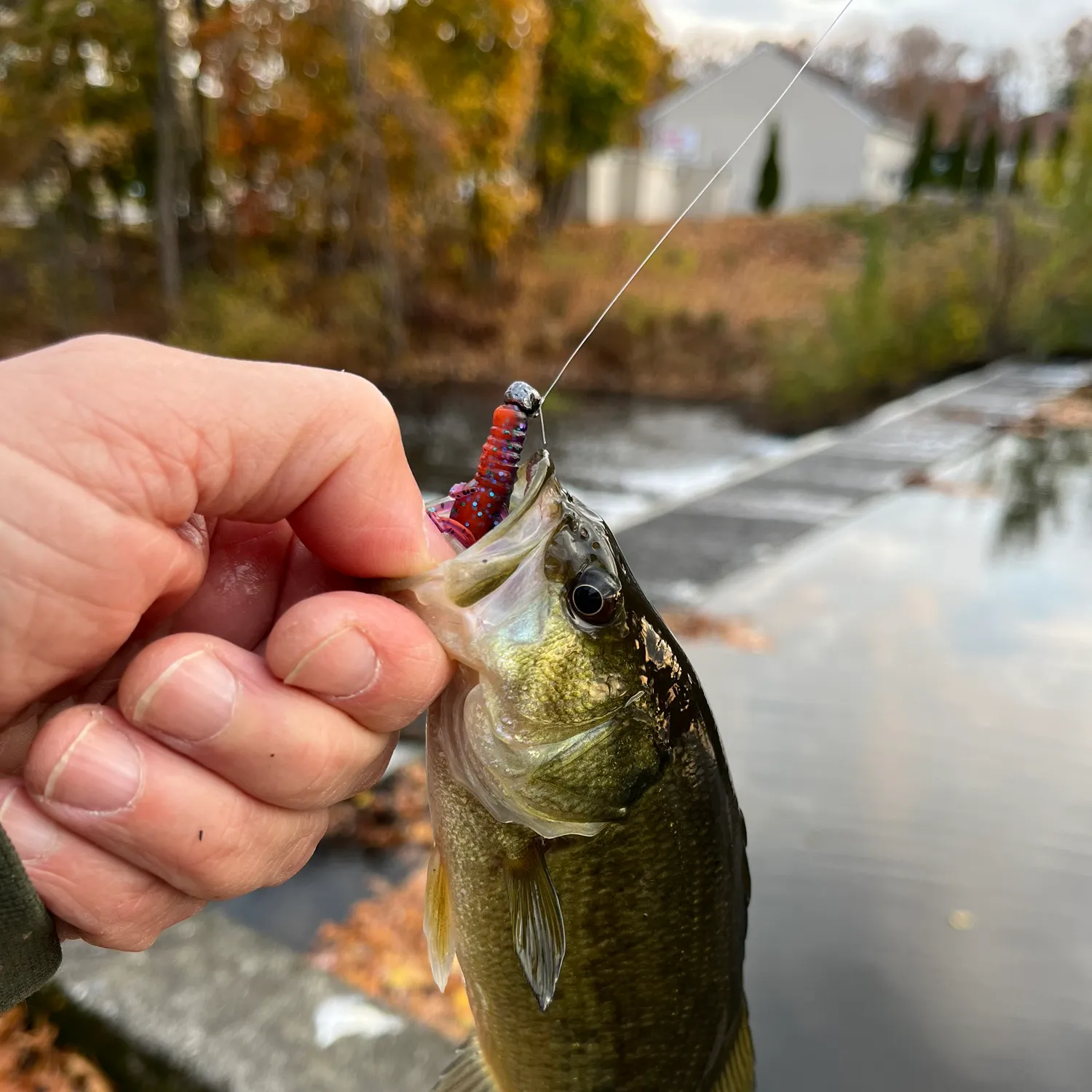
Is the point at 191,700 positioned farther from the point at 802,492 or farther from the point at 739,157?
the point at 739,157

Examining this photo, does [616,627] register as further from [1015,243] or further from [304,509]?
[1015,243]

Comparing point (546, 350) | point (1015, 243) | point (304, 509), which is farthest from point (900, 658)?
point (1015, 243)

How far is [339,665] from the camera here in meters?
1.24

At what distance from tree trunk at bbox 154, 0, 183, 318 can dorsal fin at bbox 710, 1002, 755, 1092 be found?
18112 millimetres

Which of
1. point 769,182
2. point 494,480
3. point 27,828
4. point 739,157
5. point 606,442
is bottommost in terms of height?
point 606,442

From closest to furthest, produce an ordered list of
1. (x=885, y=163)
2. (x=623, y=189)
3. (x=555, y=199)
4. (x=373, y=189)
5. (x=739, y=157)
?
(x=373, y=189) → (x=555, y=199) → (x=739, y=157) → (x=623, y=189) → (x=885, y=163)

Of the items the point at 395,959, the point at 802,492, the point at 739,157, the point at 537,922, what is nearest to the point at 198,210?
the point at 802,492

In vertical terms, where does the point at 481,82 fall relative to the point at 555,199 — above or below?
above

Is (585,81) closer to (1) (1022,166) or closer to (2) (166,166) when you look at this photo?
(1) (1022,166)

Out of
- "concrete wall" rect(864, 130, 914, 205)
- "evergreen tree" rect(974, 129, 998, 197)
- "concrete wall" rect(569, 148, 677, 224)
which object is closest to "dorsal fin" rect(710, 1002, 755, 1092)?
"evergreen tree" rect(974, 129, 998, 197)

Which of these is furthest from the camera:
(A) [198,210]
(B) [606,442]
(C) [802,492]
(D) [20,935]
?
(A) [198,210]

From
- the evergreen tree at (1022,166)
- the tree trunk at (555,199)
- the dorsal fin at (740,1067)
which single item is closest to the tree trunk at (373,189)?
the tree trunk at (555,199)

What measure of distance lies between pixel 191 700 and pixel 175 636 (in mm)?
97

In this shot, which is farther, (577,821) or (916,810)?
(916,810)
